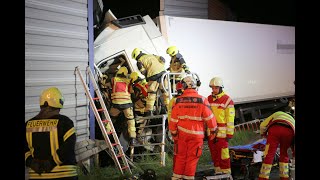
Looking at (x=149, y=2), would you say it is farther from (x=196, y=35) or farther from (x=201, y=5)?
(x=196, y=35)

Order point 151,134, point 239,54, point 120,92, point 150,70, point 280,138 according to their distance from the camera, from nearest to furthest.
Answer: point 280,138 < point 120,92 < point 151,134 < point 150,70 < point 239,54

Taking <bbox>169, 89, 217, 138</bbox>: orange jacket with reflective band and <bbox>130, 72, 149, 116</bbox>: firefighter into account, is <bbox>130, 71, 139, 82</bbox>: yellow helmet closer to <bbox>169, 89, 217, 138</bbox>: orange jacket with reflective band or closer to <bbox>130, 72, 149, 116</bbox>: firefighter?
<bbox>130, 72, 149, 116</bbox>: firefighter

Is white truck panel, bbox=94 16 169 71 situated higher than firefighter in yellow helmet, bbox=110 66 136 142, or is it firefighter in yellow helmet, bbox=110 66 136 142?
white truck panel, bbox=94 16 169 71

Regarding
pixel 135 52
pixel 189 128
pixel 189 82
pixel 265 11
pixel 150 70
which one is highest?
pixel 265 11

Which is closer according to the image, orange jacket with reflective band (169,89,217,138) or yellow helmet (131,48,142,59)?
orange jacket with reflective band (169,89,217,138)

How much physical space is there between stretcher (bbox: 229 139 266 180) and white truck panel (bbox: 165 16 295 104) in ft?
10.0

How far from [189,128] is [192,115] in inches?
7.8

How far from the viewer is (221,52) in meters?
10.6

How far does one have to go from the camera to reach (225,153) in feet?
21.5

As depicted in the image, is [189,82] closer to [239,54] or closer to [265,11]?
[239,54]

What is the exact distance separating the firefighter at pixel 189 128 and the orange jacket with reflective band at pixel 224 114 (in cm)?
91

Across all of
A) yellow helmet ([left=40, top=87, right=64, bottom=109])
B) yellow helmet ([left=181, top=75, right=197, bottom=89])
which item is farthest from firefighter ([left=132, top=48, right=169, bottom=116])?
yellow helmet ([left=40, top=87, right=64, bottom=109])

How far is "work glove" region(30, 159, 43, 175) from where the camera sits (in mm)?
4336

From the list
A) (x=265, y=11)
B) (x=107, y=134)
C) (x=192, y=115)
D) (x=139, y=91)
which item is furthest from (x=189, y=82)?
(x=265, y=11)
